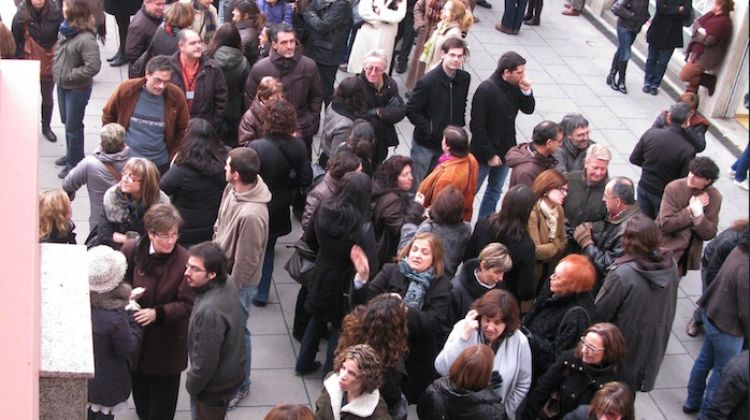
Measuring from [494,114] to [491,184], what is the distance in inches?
34.7

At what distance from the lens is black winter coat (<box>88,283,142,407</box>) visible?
6273 millimetres

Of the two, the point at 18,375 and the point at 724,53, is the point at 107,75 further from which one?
the point at 18,375

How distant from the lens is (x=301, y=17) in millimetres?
11875

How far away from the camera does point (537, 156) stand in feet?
28.9

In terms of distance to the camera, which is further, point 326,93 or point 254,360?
point 326,93

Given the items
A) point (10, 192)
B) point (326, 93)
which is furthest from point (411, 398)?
point (326, 93)

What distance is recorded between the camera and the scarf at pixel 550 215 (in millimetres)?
8117

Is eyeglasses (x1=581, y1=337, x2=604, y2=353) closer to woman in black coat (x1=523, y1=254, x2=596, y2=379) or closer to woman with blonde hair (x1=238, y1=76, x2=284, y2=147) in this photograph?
woman in black coat (x1=523, y1=254, x2=596, y2=379)

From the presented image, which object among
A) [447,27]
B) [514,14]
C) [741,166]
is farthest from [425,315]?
[514,14]

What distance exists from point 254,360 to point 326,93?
4.36 meters

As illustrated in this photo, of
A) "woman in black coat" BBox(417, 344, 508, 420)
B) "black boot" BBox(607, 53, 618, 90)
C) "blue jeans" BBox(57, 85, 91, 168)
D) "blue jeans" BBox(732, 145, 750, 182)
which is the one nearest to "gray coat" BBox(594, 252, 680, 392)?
"woman in black coat" BBox(417, 344, 508, 420)

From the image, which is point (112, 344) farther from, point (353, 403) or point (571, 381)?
point (571, 381)

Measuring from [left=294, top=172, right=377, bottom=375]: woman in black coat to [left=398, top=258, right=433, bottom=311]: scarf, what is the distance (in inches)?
17.4

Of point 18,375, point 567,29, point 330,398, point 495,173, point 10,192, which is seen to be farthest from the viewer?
point 567,29
